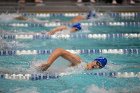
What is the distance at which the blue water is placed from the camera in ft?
14.6

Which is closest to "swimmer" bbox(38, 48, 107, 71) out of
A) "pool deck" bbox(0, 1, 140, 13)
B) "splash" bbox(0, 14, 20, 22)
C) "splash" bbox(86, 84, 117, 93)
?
"splash" bbox(86, 84, 117, 93)

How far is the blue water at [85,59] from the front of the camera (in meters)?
4.44

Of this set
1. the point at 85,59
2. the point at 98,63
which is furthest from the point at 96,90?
the point at 85,59

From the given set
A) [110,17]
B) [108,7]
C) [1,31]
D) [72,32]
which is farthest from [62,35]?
[108,7]

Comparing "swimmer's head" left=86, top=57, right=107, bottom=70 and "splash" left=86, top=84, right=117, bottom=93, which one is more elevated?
"swimmer's head" left=86, top=57, right=107, bottom=70

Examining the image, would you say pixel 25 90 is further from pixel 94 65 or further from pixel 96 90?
pixel 94 65

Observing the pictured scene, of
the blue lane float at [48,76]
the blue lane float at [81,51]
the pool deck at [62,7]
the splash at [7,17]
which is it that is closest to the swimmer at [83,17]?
the pool deck at [62,7]

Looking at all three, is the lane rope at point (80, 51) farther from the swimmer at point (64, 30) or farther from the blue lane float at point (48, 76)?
the blue lane float at point (48, 76)

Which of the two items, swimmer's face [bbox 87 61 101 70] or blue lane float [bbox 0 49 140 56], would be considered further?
blue lane float [bbox 0 49 140 56]

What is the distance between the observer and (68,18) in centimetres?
962

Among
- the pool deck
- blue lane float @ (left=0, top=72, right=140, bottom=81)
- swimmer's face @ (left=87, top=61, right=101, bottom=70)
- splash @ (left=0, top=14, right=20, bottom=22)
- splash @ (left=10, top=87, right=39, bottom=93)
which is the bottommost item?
splash @ (left=10, top=87, right=39, bottom=93)

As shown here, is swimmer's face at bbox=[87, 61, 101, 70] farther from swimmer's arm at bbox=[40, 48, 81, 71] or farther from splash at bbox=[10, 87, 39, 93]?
splash at bbox=[10, 87, 39, 93]

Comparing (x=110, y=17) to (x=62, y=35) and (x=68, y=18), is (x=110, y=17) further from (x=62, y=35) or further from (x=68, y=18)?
(x=62, y=35)

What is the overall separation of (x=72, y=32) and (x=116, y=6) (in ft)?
11.5
